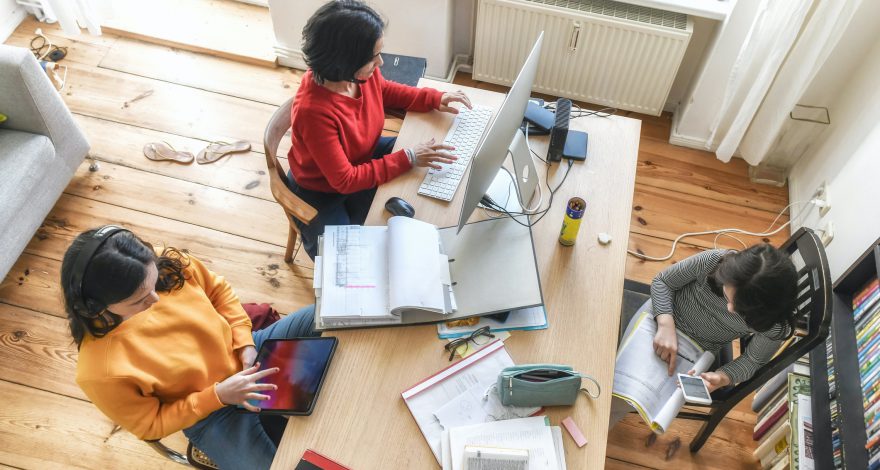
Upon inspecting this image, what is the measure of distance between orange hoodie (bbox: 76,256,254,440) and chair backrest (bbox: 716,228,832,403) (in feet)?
4.48

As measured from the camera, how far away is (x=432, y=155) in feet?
5.98

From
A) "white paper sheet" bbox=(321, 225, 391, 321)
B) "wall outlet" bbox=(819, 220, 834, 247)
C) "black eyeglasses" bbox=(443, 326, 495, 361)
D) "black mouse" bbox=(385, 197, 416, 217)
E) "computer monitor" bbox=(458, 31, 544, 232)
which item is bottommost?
"wall outlet" bbox=(819, 220, 834, 247)

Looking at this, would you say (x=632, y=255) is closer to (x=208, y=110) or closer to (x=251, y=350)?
(x=251, y=350)

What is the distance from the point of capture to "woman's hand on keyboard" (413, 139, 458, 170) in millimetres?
1822

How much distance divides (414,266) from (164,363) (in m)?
0.62

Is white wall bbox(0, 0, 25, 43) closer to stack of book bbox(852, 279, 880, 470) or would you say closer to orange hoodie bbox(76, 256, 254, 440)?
orange hoodie bbox(76, 256, 254, 440)

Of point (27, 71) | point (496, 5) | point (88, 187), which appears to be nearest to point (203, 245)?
point (88, 187)

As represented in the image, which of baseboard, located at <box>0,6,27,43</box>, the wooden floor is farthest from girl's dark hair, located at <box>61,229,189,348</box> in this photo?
baseboard, located at <box>0,6,27,43</box>

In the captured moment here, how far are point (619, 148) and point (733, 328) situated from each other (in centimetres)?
63

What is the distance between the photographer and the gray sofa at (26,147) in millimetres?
2283

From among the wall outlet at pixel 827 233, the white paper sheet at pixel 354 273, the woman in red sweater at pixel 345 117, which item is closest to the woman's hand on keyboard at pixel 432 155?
the woman in red sweater at pixel 345 117

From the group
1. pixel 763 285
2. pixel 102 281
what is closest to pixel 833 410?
pixel 763 285

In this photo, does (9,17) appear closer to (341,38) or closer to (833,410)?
(341,38)

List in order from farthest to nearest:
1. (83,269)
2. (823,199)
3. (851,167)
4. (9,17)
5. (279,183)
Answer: (9,17)
(823,199)
(851,167)
(279,183)
(83,269)
